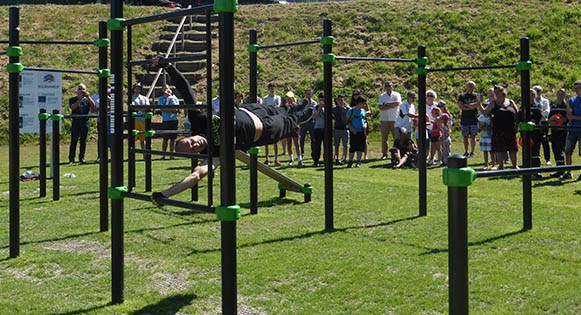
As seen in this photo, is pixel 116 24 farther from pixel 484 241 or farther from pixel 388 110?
pixel 388 110

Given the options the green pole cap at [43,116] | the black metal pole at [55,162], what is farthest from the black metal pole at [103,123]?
the green pole cap at [43,116]

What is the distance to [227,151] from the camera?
514 centimetres

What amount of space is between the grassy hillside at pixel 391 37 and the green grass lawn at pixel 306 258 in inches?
670

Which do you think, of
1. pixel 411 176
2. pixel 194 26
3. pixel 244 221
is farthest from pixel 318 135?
pixel 194 26

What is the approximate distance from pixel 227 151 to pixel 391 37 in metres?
27.5

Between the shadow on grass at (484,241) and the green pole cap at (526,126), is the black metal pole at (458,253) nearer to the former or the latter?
the shadow on grass at (484,241)

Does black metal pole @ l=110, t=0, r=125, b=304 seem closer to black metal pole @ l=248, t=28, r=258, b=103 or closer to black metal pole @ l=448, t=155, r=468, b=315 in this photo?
black metal pole @ l=448, t=155, r=468, b=315

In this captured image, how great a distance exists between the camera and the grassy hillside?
94.3ft

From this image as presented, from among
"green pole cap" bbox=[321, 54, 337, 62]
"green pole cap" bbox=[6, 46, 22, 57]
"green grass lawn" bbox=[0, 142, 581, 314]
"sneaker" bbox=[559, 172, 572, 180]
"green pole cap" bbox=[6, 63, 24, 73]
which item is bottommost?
"green grass lawn" bbox=[0, 142, 581, 314]

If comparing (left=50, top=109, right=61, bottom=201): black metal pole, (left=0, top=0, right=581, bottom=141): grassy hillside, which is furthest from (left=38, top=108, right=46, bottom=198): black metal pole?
(left=0, top=0, right=581, bottom=141): grassy hillside

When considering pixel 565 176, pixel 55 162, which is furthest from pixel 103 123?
pixel 565 176

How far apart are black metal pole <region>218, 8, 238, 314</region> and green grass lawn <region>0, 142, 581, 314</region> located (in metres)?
0.66

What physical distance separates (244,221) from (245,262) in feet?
8.08

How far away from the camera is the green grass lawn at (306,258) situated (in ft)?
19.7
